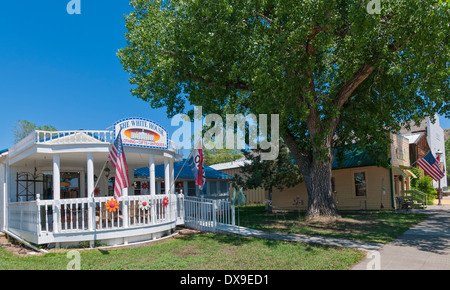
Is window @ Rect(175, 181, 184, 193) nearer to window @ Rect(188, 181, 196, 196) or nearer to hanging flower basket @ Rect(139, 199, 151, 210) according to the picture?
window @ Rect(188, 181, 196, 196)

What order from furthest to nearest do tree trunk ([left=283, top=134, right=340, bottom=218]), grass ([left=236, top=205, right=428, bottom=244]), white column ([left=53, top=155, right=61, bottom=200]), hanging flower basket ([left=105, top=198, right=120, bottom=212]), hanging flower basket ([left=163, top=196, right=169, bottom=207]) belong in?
tree trunk ([left=283, top=134, right=340, bottom=218])
hanging flower basket ([left=163, top=196, right=169, bottom=207])
grass ([left=236, top=205, right=428, bottom=244])
white column ([left=53, top=155, right=61, bottom=200])
hanging flower basket ([left=105, top=198, right=120, bottom=212])

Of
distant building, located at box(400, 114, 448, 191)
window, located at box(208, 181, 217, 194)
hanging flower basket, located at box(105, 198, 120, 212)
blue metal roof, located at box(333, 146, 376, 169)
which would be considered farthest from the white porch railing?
distant building, located at box(400, 114, 448, 191)

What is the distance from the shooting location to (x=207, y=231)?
12008 mm

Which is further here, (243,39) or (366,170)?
(366,170)

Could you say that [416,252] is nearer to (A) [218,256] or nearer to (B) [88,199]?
(A) [218,256]

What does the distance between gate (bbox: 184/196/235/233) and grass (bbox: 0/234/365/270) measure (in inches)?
85.9

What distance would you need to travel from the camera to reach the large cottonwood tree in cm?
1036

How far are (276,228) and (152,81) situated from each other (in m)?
7.95

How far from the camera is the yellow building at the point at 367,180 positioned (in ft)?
61.3

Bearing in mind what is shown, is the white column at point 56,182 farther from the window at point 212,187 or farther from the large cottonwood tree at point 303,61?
the window at point 212,187

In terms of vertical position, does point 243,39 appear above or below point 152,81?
above

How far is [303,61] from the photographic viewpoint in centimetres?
1226

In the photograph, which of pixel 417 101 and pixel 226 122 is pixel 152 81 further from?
pixel 417 101
